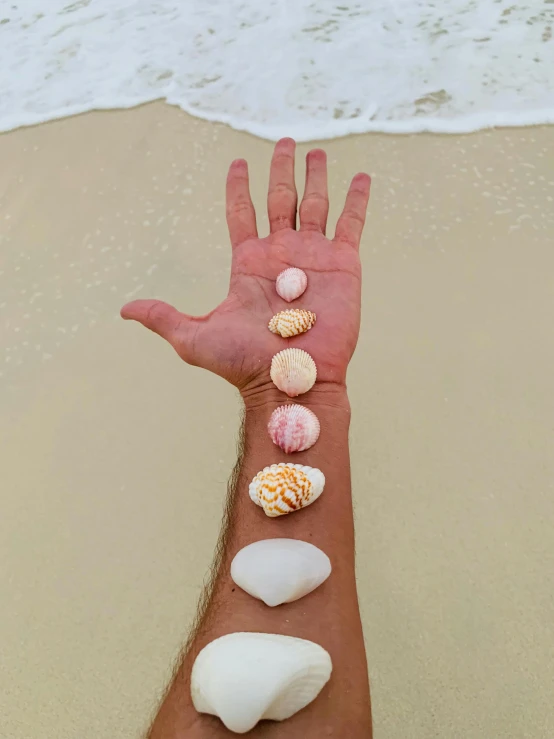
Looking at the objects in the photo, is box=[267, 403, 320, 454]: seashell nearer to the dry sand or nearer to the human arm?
the human arm

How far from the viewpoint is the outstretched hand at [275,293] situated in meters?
1.81

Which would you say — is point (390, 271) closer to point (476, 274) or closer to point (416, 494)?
point (476, 274)

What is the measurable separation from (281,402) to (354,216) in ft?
2.85

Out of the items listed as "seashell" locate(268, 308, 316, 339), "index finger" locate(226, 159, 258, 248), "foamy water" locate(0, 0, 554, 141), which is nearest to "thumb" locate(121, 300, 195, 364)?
"seashell" locate(268, 308, 316, 339)

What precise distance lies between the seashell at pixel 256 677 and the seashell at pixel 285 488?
13.7 inches

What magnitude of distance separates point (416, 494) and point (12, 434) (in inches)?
66.8

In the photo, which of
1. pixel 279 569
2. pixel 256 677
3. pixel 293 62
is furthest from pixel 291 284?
pixel 293 62

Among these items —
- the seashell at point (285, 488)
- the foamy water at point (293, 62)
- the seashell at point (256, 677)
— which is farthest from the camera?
the foamy water at point (293, 62)

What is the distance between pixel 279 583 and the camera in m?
1.36

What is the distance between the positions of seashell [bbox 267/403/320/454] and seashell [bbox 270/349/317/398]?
7 centimetres

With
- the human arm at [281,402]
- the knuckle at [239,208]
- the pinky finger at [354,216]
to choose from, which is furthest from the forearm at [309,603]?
the knuckle at [239,208]

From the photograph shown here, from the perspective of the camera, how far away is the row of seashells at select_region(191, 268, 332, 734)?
1.15 m

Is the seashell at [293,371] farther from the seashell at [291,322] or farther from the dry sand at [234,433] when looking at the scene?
the dry sand at [234,433]

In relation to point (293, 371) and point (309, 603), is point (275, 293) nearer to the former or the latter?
point (293, 371)
